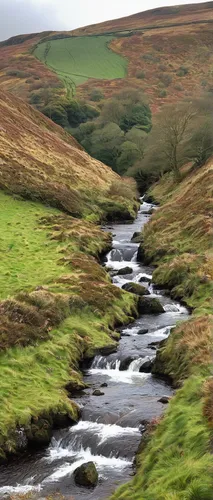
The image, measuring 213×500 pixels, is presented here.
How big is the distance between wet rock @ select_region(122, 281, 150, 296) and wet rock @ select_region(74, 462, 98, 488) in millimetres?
16190

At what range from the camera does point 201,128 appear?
57.6 metres

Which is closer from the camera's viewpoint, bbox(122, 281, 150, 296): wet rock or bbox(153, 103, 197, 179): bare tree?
bbox(122, 281, 150, 296): wet rock

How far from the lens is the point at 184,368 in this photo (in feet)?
65.6

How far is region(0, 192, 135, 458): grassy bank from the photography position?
17703mm

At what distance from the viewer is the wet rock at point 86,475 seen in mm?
14586

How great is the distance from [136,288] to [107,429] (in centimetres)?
1402

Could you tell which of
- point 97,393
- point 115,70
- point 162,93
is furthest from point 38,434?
point 115,70

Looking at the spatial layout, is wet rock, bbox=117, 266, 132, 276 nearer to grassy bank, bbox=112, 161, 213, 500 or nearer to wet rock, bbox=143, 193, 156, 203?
grassy bank, bbox=112, 161, 213, 500

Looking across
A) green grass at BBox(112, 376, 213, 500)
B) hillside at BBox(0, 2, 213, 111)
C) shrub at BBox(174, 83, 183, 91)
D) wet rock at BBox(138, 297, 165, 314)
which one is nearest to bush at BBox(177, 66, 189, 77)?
hillside at BBox(0, 2, 213, 111)

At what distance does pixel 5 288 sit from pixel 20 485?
43.4 ft

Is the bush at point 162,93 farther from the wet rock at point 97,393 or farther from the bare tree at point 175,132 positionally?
the wet rock at point 97,393

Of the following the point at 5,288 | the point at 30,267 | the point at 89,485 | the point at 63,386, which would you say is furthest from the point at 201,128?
the point at 89,485

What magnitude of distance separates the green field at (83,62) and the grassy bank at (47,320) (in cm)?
12669

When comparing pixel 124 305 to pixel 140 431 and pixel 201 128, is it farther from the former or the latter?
pixel 201 128
